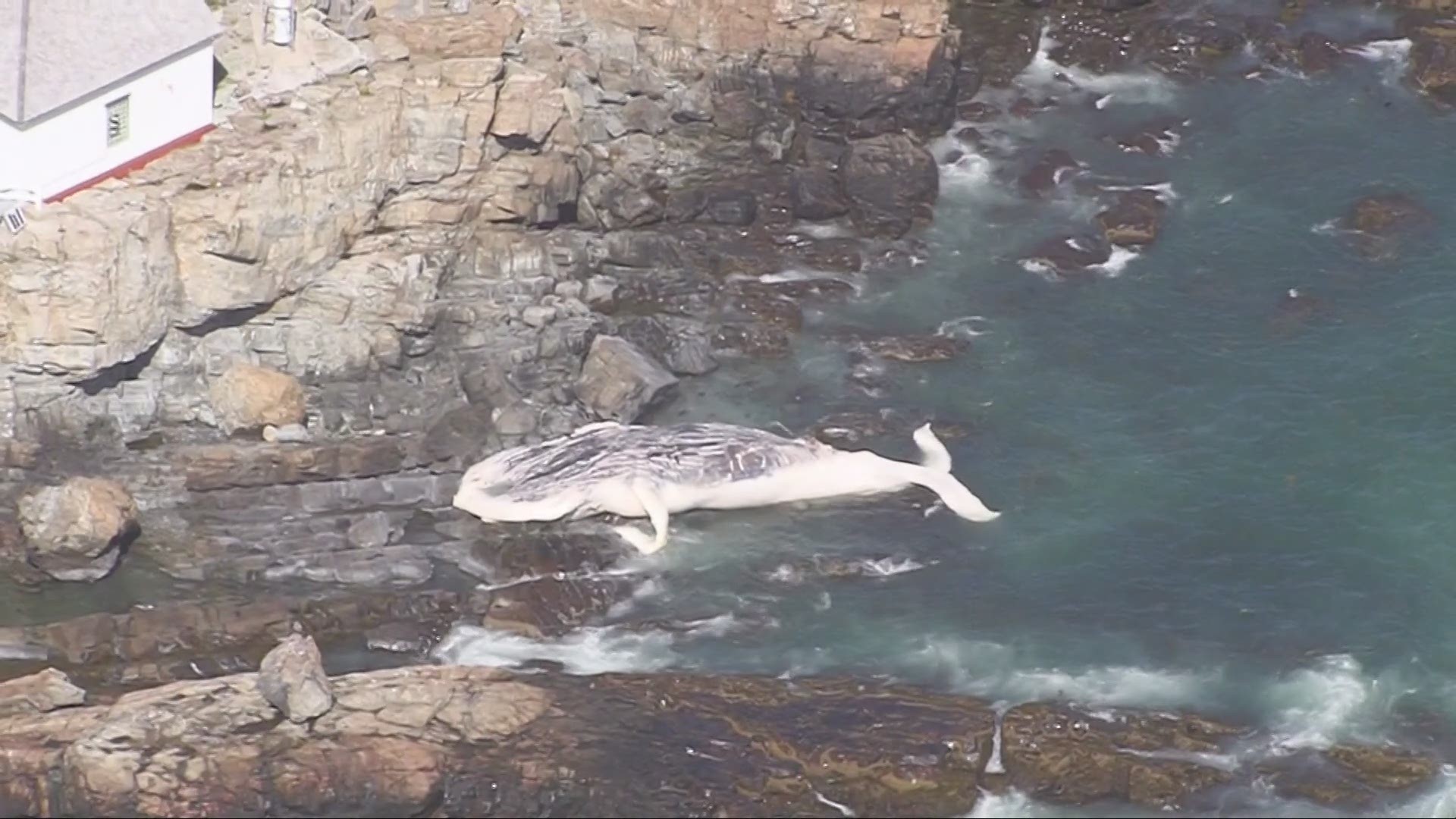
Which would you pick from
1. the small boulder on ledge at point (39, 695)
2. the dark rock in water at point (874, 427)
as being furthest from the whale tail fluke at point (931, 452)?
the small boulder on ledge at point (39, 695)

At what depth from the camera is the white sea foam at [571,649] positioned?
70.8 m

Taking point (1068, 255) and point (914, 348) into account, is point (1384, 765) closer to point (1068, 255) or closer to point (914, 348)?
point (914, 348)

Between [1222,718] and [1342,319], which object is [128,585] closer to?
[1222,718]

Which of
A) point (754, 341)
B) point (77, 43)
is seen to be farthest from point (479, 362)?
point (77, 43)

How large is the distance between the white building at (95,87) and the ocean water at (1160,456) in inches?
686

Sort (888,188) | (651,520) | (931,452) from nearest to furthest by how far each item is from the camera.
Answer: (651,520)
(931,452)
(888,188)

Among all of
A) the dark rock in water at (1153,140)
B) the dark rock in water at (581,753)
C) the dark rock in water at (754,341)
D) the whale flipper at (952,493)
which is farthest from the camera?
the dark rock in water at (1153,140)

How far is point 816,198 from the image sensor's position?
3457 inches

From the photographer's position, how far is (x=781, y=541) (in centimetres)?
7606

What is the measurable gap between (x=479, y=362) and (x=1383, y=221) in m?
30.1

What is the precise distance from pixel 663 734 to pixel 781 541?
10.1 meters

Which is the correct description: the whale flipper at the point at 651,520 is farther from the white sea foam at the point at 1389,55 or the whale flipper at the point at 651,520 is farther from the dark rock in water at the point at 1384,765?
the white sea foam at the point at 1389,55

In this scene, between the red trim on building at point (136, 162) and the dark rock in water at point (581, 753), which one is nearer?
the dark rock in water at point (581, 753)

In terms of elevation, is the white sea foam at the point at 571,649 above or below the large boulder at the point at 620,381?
below
